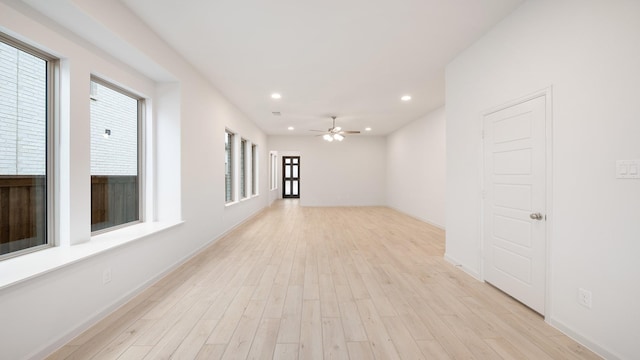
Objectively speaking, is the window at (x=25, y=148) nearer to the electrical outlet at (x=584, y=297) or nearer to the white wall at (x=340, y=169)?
the electrical outlet at (x=584, y=297)

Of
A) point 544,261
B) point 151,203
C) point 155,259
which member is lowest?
point 155,259

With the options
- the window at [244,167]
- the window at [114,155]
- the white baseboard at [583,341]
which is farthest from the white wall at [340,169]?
the white baseboard at [583,341]

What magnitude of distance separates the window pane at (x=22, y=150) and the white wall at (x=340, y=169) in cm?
807

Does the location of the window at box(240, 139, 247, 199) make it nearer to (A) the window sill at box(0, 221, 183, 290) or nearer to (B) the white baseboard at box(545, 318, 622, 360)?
(A) the window sill at box(0, 221, 183, 290)

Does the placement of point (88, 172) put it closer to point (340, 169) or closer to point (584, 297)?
point (584, 297)

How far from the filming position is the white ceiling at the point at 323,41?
251cm

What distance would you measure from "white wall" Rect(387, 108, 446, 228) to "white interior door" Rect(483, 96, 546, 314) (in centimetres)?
329

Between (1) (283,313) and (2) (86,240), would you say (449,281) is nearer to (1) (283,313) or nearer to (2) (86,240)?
(1) (283,313)

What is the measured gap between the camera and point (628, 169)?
166cm

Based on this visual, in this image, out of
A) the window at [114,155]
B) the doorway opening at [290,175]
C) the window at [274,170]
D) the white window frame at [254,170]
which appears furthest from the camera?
the doorway opening at [290,175]

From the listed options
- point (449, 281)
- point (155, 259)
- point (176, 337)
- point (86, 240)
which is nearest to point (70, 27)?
point (86, 240)

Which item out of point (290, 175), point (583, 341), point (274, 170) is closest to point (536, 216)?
point (583, 341)

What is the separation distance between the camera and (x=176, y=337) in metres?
1.98

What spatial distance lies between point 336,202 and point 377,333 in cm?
820
